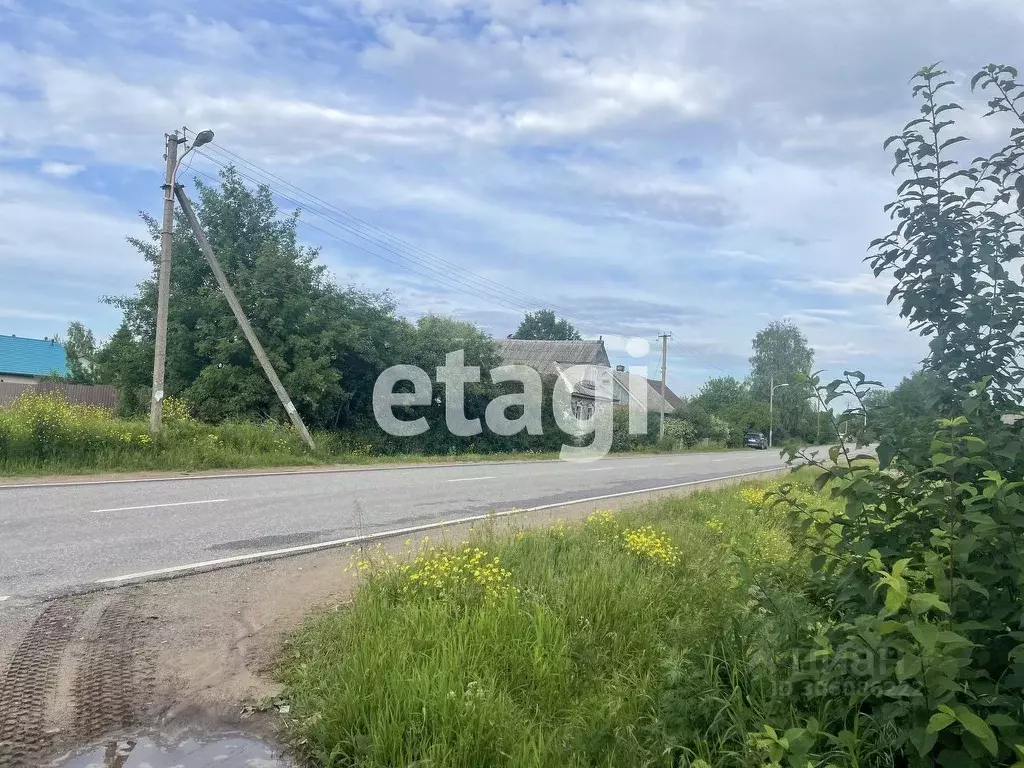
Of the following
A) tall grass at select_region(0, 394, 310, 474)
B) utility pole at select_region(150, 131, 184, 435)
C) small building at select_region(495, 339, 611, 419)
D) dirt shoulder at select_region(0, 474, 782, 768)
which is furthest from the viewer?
small building at select_region(495, 339, 611, 419)

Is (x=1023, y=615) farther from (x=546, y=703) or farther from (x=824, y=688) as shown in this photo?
(x=546, y=703)

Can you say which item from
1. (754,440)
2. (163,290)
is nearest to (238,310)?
(163,290)

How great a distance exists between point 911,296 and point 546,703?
274 cm

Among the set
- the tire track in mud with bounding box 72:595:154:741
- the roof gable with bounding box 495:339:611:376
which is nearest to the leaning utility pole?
the tire track in mud with bounding box 72:595:154:741

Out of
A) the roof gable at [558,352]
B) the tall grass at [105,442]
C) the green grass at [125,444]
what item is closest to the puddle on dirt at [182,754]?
the green grass at [125,444]

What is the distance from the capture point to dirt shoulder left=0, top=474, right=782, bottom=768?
3688 mm

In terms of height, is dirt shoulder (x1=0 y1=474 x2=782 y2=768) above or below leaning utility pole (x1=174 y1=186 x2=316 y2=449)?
below

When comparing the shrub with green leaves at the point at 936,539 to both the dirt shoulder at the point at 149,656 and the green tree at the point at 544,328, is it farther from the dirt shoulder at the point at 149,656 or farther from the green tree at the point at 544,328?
the green tree at the point at 544,328

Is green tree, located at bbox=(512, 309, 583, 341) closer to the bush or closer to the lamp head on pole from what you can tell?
the bush

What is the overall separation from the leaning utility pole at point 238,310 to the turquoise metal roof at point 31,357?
36.0 metres

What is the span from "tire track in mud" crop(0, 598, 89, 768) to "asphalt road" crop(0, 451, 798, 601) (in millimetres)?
872

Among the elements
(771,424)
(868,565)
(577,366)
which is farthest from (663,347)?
(868,565)

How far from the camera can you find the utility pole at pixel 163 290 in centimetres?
1705

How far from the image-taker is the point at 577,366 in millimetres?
53094
